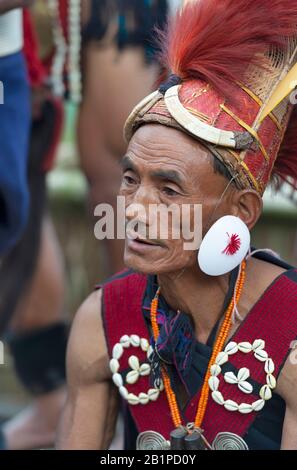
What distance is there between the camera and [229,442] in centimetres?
265

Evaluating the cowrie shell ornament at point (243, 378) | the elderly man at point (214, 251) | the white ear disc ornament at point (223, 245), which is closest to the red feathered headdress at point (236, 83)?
the elderly man at point (214, 251)

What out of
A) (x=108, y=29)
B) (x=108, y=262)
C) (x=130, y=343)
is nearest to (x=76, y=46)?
(x=108, y=29)

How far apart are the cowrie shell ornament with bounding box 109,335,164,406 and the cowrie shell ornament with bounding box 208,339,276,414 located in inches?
7.1

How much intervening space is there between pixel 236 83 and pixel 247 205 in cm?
29

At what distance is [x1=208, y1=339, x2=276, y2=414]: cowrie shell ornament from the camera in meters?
2.58

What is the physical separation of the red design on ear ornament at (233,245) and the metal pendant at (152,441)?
1.80 feet

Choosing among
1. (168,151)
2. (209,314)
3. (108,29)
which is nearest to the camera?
(168,151)

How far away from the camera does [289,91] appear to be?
8.41 feet

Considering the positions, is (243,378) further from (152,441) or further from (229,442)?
(152,441)

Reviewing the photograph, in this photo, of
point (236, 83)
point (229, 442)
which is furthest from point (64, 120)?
point (229, 442)

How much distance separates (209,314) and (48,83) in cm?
181

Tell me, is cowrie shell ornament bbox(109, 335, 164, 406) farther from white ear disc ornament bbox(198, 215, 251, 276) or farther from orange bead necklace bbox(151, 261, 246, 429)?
white ear disc ornament bbox(198, 215, 251, 276)
